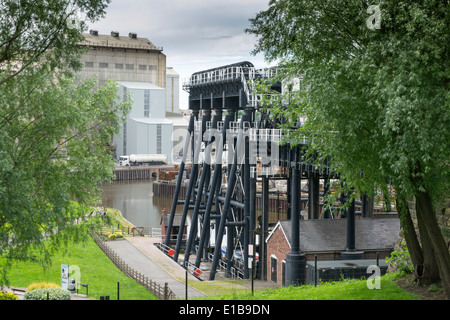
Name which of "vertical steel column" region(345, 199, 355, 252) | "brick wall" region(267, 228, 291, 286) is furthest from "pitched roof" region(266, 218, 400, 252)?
"vertical steel column" region(345, 199, 355, 252)

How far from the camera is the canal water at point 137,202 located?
71750 millimetres

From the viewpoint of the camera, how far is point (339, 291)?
19672mm

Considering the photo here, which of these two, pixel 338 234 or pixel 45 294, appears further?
pixel 338 234

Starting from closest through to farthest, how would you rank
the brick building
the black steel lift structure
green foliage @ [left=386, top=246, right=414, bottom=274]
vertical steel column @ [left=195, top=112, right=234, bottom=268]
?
green foliage @ [left=386, top=246, right=414, bottom=274] → the brick building → the black steel lift structure → vertical steel column @ [left=195, top=112, right=234, bottom=268]

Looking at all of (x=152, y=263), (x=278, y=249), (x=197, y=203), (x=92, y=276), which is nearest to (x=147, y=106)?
(x=197, y=203)

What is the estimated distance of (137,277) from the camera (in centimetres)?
3406

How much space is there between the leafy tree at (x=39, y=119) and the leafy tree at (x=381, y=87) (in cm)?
713

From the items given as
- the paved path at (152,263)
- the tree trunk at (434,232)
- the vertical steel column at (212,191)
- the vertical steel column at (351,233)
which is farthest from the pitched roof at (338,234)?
the tree trunk at (434,232)

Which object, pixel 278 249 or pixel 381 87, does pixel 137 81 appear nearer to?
pixel 278 249

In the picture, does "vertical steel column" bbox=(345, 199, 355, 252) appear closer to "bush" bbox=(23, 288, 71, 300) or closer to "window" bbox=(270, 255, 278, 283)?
"window" bbox=(270, 255, 278, 283)

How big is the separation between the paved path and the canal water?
15.0 m

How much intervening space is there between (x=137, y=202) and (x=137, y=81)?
22.4 meters

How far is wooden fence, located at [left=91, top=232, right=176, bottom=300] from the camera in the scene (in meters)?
28.4

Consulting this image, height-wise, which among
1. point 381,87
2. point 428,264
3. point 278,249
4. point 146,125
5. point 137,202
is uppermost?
point 146,125
